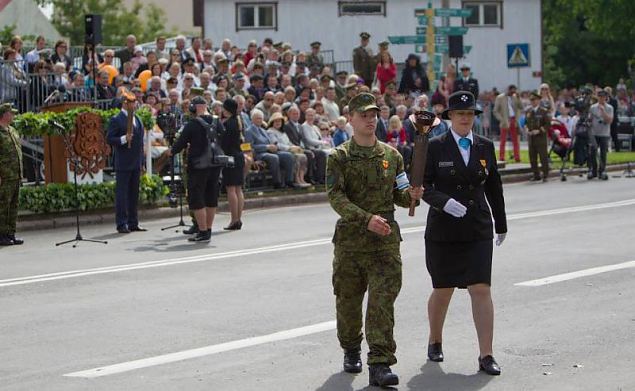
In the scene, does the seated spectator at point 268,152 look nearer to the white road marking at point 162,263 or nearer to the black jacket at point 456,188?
the white road marking at point 162,263

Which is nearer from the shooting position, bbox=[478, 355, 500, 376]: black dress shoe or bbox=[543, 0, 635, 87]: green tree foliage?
bbox=[478, 355, 500, 376]: black dress shoe

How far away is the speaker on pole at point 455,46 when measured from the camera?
3175 cm

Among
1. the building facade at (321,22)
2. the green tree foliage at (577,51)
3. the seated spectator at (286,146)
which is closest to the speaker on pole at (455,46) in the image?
the seated spectator at (286,146)

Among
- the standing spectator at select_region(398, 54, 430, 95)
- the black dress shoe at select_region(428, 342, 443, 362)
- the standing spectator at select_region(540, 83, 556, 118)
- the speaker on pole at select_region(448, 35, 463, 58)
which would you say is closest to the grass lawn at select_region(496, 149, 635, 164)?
the standing spectator at select_region(540, 83, 556, 118)

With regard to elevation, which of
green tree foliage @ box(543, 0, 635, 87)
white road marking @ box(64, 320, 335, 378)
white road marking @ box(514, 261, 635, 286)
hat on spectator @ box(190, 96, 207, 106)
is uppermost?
green tree foliage @ box(543, 0, 635, 87)

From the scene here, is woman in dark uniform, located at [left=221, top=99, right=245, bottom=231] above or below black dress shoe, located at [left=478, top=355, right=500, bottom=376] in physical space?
above

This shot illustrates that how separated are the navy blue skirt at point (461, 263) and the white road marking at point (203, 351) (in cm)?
169

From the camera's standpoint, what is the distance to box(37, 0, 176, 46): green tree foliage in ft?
216

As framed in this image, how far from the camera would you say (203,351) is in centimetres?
1023

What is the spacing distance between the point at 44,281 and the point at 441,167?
20.0 feet

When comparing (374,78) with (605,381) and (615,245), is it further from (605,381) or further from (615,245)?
(605,381)

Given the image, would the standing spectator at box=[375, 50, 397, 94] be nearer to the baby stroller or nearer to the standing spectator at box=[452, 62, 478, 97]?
the standing spectator at box=[452, 62, 478, 97]

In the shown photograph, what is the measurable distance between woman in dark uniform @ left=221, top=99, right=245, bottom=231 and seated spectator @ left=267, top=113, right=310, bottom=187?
211 inches

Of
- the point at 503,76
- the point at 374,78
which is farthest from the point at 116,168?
the point at 503,76
